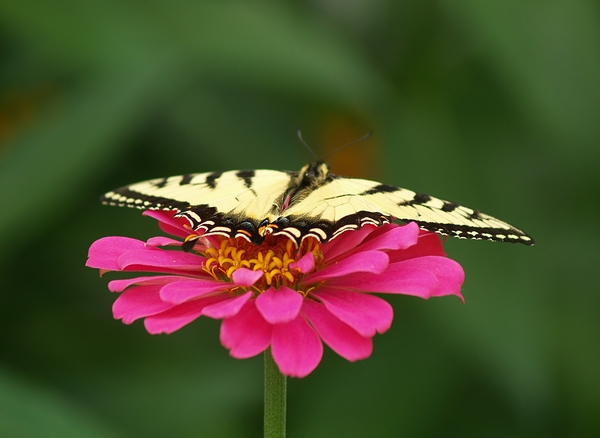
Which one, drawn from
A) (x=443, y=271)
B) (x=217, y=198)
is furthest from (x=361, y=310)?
(x=217, y=198)

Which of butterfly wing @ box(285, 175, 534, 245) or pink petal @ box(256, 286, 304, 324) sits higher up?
butterfly wing @ box(285, 175, 534, 245)

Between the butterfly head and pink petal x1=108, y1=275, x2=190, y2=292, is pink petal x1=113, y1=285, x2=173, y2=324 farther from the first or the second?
the butterfly head

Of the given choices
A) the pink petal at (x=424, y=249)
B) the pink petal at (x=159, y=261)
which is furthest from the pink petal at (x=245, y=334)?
the pink petal at (x=424, y=249)

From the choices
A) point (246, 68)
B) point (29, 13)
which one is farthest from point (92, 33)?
point (246, 68)

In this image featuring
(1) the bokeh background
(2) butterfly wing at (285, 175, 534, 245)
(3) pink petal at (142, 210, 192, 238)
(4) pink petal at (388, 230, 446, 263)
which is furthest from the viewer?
(1) the bokeh background

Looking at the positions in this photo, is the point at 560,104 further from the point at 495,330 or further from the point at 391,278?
the point at 391,278

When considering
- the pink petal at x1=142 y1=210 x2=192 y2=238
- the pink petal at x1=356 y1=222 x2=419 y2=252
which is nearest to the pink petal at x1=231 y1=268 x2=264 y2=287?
the pink petal at x1=356 y1=222 x2=419 y2=252

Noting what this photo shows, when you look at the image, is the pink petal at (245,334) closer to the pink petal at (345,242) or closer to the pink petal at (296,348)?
the pink petal at (296,348)

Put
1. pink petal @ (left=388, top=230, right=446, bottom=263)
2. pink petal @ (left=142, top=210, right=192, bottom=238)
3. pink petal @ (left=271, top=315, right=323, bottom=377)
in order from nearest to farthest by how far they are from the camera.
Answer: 1. pink petal @ (left=271, top=315, right=323, bottom=377)
2. pink petal @ (left=388, top=230, right=446, bottom=263)
3. pink petal @ (left=142, top=210, right=192, bottom=238)
